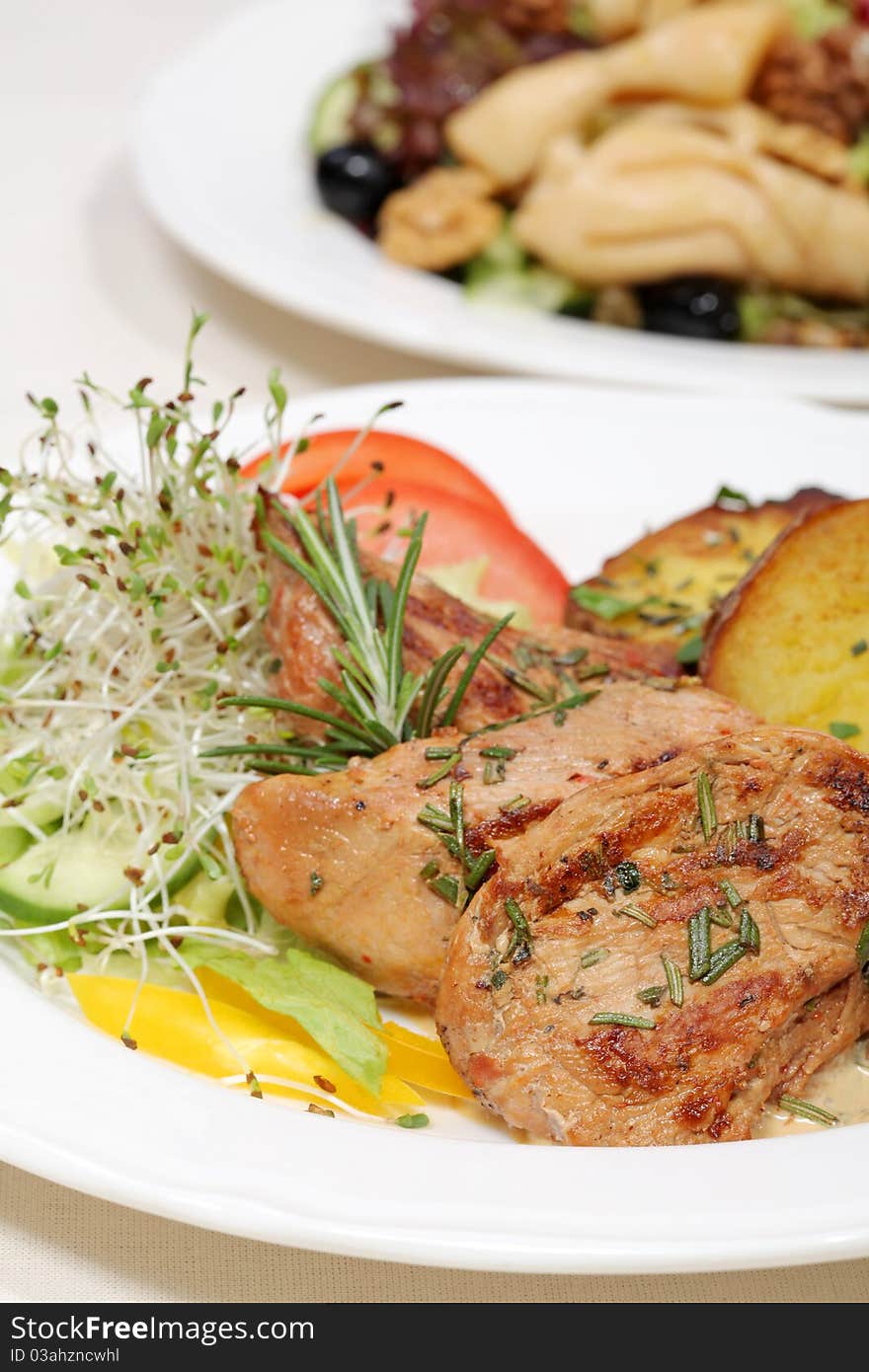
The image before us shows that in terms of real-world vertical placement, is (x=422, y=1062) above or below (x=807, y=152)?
below

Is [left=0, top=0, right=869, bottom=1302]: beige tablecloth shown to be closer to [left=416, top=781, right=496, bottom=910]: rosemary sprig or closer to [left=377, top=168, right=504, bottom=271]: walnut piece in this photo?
[left=377, top=168, right=504, bottom=271]: walnut piece

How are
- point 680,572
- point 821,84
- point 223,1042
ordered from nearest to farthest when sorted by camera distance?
point 223,1042
point 680,572
point 821,84

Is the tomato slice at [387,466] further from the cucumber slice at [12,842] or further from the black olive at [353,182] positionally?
the black olive at [353,182]

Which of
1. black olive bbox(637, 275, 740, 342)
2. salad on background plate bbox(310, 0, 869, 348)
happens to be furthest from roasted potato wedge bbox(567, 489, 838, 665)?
salad on background plate bbox(310, 0, 869, 348)

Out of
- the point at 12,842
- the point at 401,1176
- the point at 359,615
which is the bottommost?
the point at 401,1176

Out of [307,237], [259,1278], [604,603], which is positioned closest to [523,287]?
[307,237]

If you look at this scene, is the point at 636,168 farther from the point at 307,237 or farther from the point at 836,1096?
the point at 836,1096
